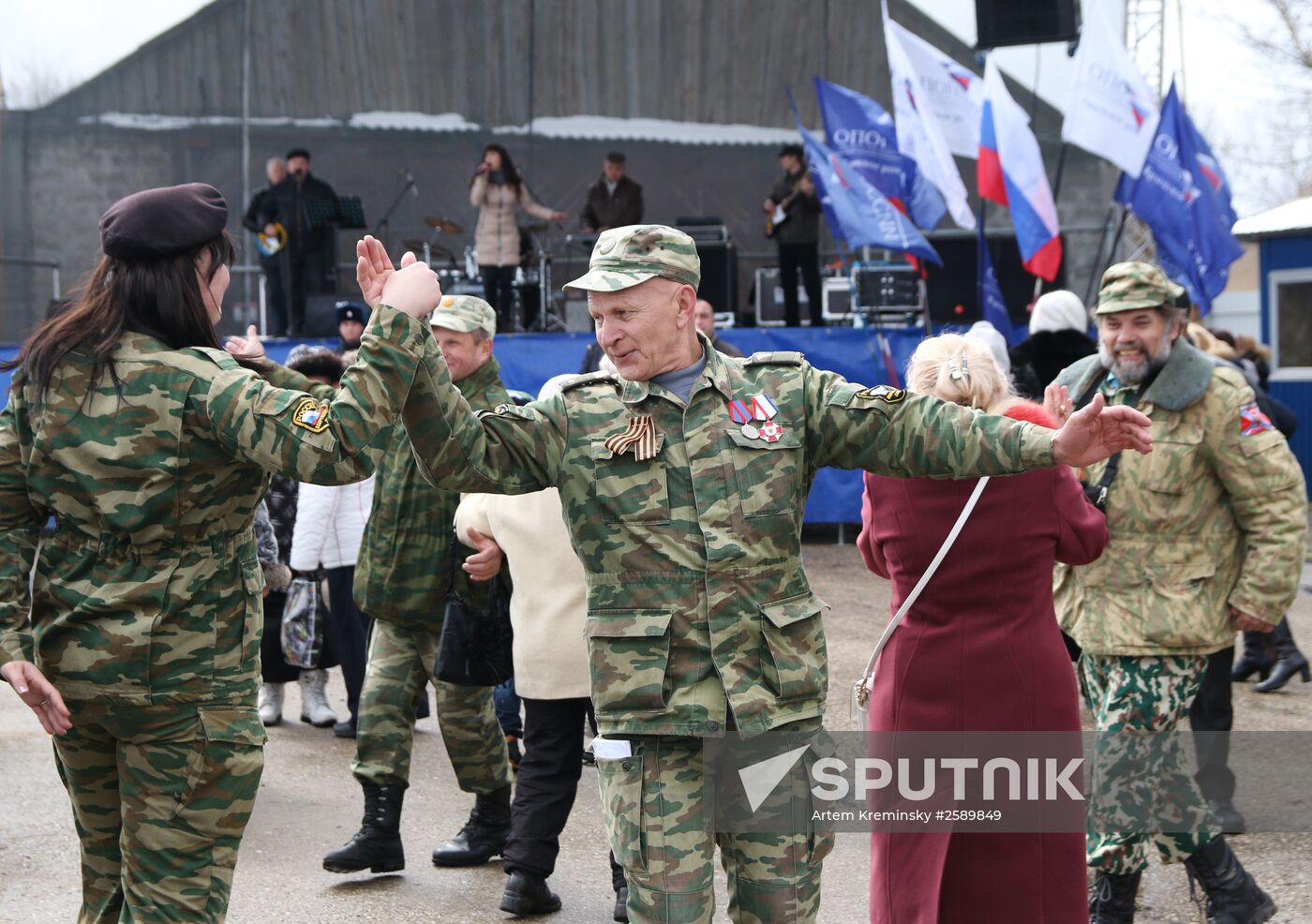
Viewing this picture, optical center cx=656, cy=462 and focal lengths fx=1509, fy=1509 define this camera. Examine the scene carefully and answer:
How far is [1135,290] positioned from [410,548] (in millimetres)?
2600

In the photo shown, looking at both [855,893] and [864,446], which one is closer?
[864,446]

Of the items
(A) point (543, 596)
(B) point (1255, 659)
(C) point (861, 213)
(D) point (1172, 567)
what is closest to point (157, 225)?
(A) point (543, 596)

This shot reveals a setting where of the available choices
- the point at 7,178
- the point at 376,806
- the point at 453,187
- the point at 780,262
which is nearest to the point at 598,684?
the point at 376,806

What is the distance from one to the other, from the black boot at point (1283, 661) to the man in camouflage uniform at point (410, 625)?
185 inches

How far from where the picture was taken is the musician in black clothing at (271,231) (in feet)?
50.8

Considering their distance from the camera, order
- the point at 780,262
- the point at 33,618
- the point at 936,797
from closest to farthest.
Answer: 1. the point at 33,618
2. the point at 936,797
3. the point at 780,262

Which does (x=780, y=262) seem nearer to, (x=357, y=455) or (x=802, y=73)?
(x=802, y=73)

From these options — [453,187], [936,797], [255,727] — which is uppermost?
[453,187]

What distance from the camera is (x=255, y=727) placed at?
3309 mm

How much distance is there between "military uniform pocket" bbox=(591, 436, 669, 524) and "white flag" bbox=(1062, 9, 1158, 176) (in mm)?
9483

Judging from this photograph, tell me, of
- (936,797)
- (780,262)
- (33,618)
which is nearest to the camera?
(33,618)

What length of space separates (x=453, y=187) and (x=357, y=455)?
49.9 ft

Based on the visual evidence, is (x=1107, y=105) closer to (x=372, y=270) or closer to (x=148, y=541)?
(x=372, y=270)

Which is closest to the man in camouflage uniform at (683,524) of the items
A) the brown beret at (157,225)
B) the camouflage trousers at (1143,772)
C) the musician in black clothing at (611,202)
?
the brown beret at (157,225)
